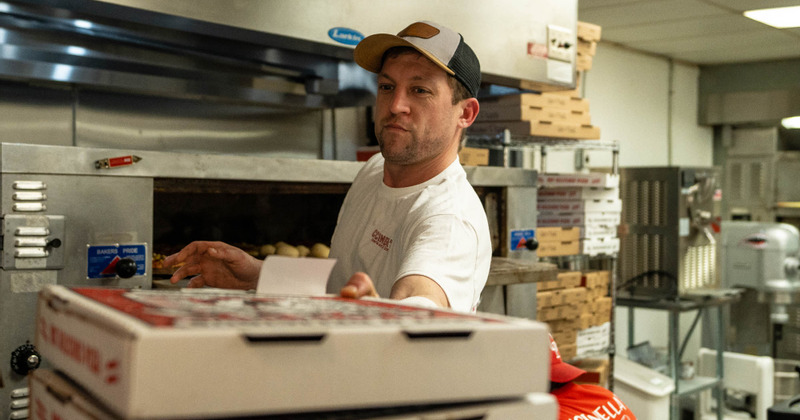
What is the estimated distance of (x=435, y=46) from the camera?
4.97 feet

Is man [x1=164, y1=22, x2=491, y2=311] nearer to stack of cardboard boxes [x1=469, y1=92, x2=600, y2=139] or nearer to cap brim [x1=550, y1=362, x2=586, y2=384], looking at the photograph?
cap brim [x1=550, y1=362, x2=586, y2=384]

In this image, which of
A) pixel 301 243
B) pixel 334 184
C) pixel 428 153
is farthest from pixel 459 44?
pixel 301 243

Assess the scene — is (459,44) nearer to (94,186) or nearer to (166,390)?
(94,186)

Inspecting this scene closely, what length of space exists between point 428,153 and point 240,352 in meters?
1.04

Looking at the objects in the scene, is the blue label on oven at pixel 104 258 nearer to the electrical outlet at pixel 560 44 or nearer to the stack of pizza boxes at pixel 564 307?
the electrical outlet at pixel 560 44

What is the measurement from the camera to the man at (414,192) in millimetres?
1420

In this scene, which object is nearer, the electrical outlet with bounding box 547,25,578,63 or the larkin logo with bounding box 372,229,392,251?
the larkin logo with bounding box 372,229,392,251

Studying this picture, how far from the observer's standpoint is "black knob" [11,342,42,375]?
71.0 inches

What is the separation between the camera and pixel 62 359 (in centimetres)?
72

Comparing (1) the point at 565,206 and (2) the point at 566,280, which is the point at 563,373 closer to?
(2) the point at 566,280

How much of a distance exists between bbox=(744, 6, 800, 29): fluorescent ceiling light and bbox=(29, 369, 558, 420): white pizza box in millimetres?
5100

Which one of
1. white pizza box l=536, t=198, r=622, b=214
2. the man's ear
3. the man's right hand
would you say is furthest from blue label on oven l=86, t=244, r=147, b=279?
white pizza box l=536, t=198, r=622, b=214

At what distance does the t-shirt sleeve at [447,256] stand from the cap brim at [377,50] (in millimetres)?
322

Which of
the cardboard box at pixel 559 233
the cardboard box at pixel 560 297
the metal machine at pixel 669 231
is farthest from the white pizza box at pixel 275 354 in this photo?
the metal machine at pixel 669 231
